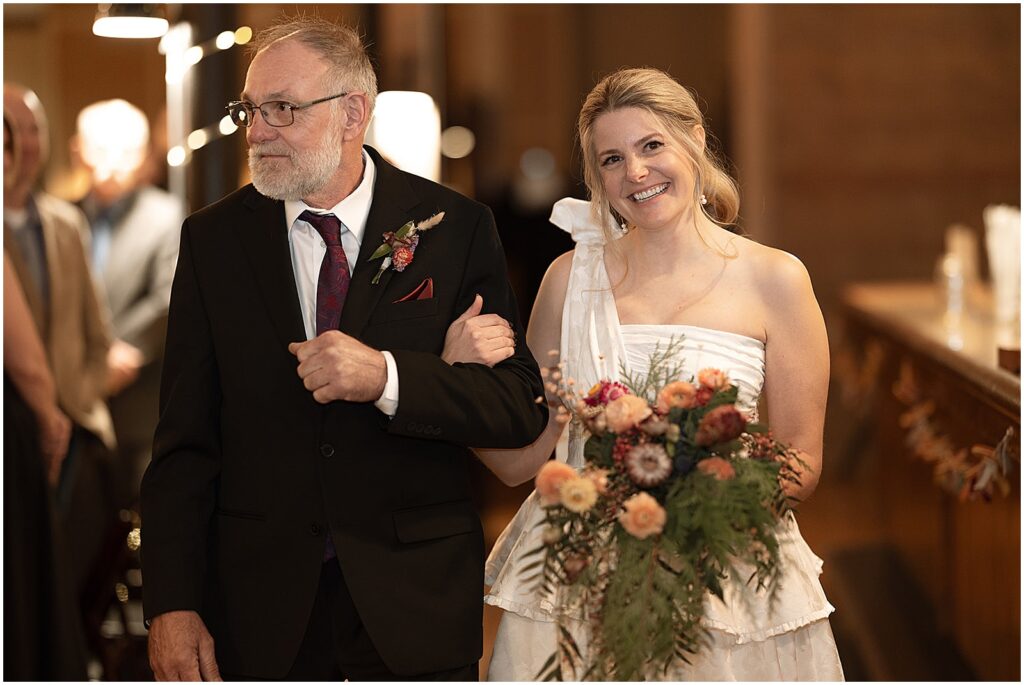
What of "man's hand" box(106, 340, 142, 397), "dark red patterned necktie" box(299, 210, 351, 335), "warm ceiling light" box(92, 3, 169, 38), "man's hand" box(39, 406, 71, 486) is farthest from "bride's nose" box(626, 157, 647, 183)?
"man's hand" box(106, 340, 142, 397)

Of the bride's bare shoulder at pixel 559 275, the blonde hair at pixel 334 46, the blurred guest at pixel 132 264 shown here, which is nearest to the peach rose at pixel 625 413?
the bride's bare shoulder at pixel 559 275

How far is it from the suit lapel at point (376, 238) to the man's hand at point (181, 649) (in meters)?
0.62

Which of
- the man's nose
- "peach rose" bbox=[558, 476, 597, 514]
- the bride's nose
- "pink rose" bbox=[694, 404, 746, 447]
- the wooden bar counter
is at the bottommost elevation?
the wooden bar counter

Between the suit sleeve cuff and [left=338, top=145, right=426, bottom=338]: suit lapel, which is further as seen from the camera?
[left=338, top=145, right=426, bottom=338]: suit lapel

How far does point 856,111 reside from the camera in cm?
1090

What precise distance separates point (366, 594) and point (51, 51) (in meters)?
6.92

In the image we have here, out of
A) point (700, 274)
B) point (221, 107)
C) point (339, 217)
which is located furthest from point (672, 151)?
point (221, 107)

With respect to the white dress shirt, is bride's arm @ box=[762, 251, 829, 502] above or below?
below

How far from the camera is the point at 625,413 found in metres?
2.24

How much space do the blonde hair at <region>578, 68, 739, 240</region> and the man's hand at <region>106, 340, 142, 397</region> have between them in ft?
11.7

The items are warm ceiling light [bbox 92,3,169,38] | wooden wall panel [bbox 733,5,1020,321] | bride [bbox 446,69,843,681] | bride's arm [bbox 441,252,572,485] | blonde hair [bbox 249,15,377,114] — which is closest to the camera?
blonde hair [bbox 249,15,377,114]

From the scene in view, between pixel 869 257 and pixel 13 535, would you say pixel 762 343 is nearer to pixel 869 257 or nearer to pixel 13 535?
pixel 13 535

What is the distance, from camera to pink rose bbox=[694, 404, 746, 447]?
7.18 ft

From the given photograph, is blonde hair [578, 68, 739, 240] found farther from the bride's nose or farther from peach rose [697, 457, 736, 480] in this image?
peach rose [697, 457, 736, 480]
